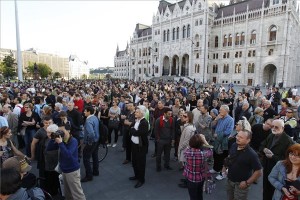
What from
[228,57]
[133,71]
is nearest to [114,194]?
[228,57]

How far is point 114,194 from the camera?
179 inches

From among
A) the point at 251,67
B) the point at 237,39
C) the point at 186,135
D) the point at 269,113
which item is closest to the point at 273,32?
the point at 237,39

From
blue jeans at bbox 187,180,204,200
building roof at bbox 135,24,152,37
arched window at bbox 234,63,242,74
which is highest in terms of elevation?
Answer: building roof at bbox 135,24,152,37

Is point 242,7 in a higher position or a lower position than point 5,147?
higher

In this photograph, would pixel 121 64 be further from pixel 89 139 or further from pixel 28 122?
pixel 89 139

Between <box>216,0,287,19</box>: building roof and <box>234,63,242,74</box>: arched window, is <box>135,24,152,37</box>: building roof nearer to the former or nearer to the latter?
<box>216,0,287,19</box>: building roof

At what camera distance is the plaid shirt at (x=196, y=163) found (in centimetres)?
339

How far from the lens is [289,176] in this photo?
2.82m

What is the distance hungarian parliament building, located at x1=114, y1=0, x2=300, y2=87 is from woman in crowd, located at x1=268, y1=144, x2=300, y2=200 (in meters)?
41.5

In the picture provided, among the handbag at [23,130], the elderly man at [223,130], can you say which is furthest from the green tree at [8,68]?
the elderly man at [223,130]

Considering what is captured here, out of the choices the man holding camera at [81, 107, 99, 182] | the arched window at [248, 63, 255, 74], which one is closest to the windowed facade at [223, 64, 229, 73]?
A: the arched window at [248, 63, 255, 74]

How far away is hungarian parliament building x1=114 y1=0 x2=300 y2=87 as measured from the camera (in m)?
37.6

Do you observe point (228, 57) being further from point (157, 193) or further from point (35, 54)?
point (35, 54)

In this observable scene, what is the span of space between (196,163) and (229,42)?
4732cm
